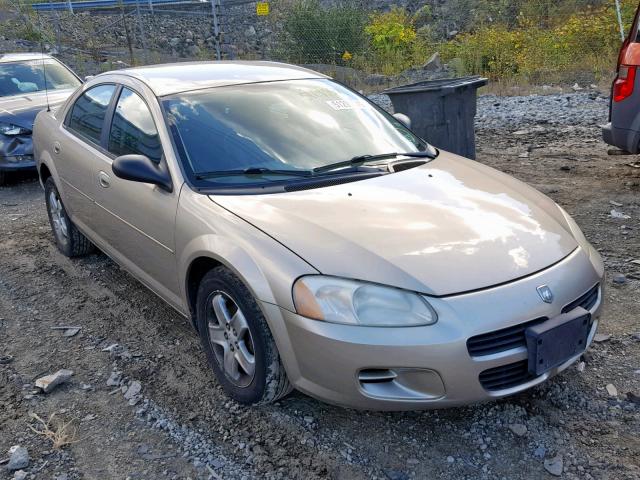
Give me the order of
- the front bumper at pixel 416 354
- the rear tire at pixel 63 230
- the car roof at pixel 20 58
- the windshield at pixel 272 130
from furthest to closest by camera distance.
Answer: the car roof at pixel 20 58 < the rear tire at pixel 63 230 < the windshield at pixel 272 130 < the front bumper at pixel 416 354

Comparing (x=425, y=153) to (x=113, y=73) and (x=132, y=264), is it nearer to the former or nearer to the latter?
(x=132, y=264)

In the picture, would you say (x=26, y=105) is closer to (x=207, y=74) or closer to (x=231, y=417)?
(x=207, y=74)

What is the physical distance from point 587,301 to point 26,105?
770cm

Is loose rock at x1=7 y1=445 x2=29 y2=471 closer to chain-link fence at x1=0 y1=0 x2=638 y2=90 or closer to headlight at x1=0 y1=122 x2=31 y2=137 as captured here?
headlight at x1=0 y1=122 x2=31 y2=137

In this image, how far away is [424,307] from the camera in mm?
2518

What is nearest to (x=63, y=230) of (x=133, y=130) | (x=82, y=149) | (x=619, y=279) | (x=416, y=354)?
(x=82, y=149)

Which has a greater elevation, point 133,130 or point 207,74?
point 207,74

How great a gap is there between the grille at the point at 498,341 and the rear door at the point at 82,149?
2.91 meters

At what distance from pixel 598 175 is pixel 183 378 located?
5168mm

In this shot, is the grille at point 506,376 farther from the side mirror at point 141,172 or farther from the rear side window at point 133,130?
the rear side window at point 133,130

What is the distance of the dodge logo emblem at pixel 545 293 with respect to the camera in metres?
2.64

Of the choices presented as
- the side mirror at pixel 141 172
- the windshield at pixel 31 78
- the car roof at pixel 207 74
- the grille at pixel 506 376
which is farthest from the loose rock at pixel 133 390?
the windshield at pixel 31 78

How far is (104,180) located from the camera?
161 inches

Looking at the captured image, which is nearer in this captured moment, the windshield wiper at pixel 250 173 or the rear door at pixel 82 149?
the windshield wiper at pixel 250 173
